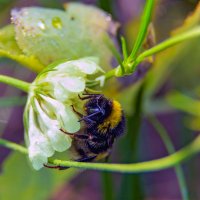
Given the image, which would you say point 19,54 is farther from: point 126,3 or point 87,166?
point 126,3

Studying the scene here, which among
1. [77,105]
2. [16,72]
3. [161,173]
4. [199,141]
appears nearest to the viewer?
[77,105]

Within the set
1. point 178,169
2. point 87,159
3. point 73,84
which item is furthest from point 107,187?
point 73,84

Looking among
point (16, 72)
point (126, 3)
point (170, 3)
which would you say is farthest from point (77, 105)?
point (126, 3)

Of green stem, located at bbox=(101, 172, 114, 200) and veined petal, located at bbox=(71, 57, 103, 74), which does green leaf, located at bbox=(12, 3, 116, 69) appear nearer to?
veined petal, located at bbox=(71, 57, 103, 74)

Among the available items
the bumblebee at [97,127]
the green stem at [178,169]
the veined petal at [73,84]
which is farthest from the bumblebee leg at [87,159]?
the green stem at [178,169]

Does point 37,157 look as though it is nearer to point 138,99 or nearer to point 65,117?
point 65,117

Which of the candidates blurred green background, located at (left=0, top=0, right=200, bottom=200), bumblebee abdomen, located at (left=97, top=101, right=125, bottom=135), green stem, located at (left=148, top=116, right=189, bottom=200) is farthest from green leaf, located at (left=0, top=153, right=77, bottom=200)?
bumblebee abdomen, located at (left=97, top=101, right=125, bottom=135)

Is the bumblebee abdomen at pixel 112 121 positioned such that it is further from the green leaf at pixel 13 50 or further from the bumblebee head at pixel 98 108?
the green leaf at pixel 13 50
